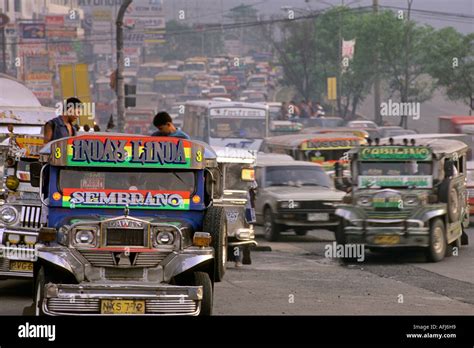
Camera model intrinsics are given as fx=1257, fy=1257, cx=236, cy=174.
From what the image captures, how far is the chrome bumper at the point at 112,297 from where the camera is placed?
12.0 meters

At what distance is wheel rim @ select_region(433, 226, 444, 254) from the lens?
817 inches

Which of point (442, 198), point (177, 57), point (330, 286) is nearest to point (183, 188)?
point (330, 286)

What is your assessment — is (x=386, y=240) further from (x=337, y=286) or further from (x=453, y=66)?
(x=453, y=66)

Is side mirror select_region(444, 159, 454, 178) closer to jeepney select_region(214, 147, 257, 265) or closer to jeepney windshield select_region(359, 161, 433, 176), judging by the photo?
jeepney windshield select_region(359, 161, 433, 176)

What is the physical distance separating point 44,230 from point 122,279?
36.0 inches

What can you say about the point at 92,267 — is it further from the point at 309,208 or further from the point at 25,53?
the point at 25,53

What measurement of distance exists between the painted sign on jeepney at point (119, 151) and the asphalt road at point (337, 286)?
2.21 metres

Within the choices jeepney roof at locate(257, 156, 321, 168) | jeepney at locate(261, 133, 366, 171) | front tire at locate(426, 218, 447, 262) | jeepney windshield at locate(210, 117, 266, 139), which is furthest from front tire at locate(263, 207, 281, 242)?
jeepney windshield at locate(210, 117, 266, 139)

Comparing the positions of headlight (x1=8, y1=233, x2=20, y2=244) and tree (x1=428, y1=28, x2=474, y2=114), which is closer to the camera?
headlight (x1=8, y1=233, x2=20, y2=244)

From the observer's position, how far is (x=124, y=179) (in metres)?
13.1

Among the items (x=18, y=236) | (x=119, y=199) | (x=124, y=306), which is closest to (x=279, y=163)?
(x=18, y=236)

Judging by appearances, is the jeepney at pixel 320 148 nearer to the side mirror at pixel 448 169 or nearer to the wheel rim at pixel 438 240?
the side mirror at pixel 448 169

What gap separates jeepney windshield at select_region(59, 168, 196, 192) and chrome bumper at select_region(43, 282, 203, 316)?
1.31 metres

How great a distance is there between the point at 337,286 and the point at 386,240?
335cm
